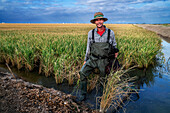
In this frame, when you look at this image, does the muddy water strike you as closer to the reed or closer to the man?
the reed

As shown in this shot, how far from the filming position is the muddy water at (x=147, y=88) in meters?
3.48

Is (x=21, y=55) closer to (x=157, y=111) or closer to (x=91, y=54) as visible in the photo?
(x=91, y=54)

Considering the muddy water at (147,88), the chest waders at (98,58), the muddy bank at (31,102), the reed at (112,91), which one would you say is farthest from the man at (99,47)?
the muddy water at (147,88)

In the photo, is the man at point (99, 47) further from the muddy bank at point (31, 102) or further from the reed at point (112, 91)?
the muddy bank at point (31, 102)

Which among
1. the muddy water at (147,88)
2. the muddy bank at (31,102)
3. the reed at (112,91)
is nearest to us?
the muddy bank at (31,102)

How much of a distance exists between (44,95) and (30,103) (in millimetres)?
404

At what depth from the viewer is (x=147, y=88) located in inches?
179

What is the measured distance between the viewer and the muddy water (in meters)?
3.48

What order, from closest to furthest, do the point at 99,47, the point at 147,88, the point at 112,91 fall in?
the point at 112,91
the point at 99,47
the point at 147,88

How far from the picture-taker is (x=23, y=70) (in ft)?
19.4

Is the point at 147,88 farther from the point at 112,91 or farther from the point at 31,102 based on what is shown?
the point at 31,102

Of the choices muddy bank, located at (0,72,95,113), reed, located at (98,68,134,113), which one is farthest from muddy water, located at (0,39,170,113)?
muddy bank, located at (0,72,95,113)

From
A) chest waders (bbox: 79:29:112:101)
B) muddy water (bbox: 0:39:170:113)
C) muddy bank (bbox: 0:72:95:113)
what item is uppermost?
chest waders (bbox: 79:29:112:101)

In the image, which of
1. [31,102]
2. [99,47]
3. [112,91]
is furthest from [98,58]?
[31,102]
